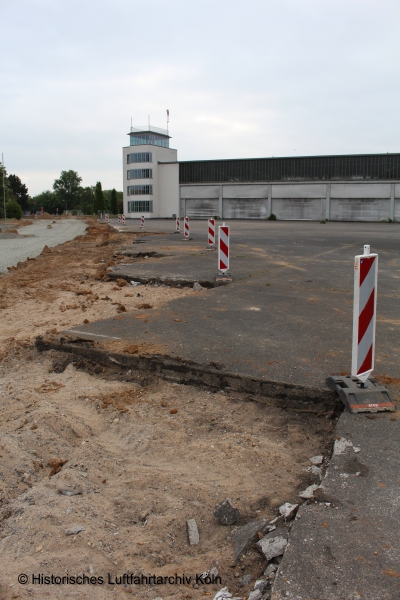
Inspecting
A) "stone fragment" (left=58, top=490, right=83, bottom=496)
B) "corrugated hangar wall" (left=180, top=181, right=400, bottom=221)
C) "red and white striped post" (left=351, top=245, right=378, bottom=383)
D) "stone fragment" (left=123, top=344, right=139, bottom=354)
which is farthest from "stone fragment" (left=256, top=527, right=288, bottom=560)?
"corrugated hangar wall" (left=180, top=181, right=400, bottom=221)

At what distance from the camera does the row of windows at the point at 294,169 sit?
2594 inches

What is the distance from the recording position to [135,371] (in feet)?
18.3

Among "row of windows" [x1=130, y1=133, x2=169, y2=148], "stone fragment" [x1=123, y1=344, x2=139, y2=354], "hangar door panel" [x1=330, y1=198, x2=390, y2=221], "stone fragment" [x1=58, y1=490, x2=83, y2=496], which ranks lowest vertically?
"stone fragment" [x1=58, y1=490, x2=83, y2=496]

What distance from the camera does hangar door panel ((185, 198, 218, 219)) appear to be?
Answer: 2918 inches

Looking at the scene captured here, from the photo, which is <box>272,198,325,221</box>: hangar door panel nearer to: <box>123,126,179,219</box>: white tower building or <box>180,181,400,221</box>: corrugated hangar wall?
<box>180,181,400,221</box>: corrugated hangar wall

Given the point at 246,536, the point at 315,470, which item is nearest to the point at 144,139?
the point at 315,470

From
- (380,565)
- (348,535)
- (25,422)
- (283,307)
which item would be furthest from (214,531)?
(283,307)

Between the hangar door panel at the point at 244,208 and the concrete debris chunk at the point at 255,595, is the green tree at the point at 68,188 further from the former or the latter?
the concrete debris chunk at the point at 255,595

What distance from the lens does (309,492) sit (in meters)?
3.18

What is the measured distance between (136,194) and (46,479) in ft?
259

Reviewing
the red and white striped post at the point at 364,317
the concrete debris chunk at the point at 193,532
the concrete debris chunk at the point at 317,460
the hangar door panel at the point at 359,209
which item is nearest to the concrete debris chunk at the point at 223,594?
the concrete debris chunk at the point at 193,532

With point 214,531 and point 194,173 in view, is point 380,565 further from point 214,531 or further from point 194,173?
point 194,173

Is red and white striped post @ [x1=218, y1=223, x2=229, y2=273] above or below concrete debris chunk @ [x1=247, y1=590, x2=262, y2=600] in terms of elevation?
above

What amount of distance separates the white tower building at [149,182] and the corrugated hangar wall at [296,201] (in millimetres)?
2229
